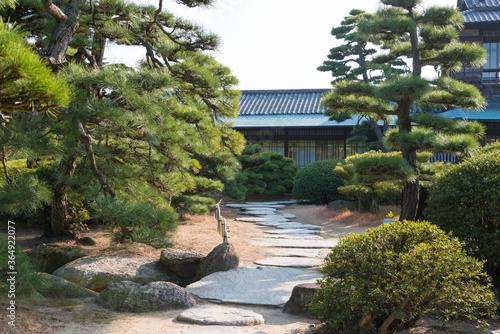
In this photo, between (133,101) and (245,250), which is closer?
(133,101)

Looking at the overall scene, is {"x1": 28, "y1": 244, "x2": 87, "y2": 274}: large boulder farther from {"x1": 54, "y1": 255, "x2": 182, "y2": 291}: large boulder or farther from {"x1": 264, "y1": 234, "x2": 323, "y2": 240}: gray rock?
{"x1": 264, "y1": 234, "x2": 323, "y2": 240}: gray rock

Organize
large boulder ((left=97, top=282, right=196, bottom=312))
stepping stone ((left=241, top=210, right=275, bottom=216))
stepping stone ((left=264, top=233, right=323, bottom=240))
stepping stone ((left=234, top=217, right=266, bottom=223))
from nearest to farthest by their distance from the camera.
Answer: large boulder ((left=97, top=282, right=196, bottom=312))
stepping stone ((left=264, top=233, right=323, bottom=240))
stepping stone ((left=234, top=217, right=266, bottom=223))
stepping stone ((left=241, top=210, right=275, bottom=216))

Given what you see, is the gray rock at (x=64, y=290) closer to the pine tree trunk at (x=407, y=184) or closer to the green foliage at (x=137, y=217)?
the green foliage at (x=137, y=217)

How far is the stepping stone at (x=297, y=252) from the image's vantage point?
6441 millimetres

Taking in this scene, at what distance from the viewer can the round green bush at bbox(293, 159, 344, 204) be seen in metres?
13.0

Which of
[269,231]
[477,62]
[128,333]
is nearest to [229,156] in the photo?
[269,231]

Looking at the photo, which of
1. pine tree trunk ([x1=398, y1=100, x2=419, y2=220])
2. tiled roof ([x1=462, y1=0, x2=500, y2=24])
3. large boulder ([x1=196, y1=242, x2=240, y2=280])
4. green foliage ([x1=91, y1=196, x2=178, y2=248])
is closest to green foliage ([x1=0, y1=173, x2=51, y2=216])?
green foliage ([x1=91, y1=196, x2=178, y2=248])

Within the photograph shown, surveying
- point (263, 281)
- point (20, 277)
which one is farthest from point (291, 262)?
point (20, 277)

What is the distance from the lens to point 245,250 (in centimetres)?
678

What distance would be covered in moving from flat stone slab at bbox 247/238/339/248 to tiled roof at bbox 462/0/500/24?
1111 cm

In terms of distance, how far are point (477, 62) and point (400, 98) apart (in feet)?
4.30

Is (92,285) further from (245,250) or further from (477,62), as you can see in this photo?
(477,62)

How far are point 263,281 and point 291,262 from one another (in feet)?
3.80

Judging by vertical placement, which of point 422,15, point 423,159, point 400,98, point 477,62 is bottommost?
point 423,159
